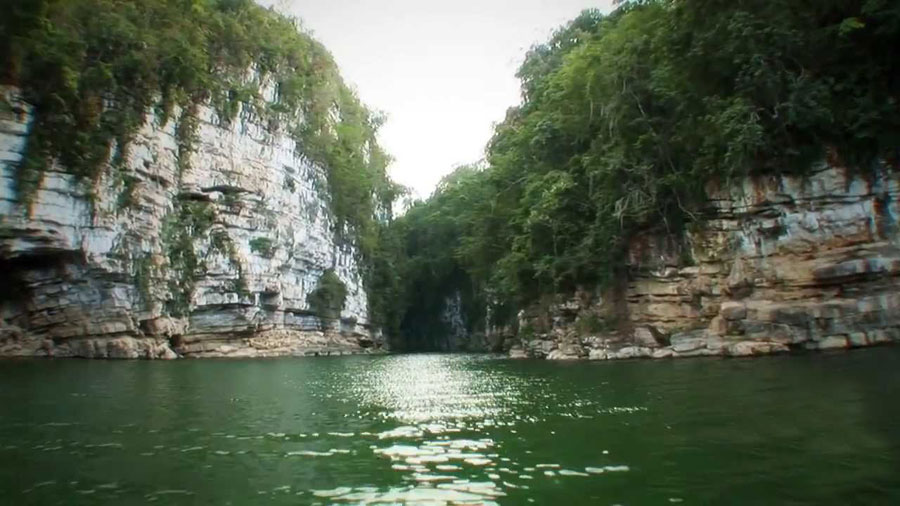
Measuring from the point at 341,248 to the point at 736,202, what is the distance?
31750 millimetres

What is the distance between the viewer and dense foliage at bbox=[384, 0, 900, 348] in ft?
65.2

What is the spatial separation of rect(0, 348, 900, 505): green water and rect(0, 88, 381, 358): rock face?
1507 centimetres

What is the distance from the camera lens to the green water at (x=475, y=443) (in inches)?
214

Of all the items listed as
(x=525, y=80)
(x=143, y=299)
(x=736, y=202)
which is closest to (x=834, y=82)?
(x=736, y=202)

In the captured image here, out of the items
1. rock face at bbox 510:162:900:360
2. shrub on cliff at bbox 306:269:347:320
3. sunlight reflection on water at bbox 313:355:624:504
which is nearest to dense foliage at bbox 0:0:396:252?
shrub on cliff at bbox 306:269:347:320

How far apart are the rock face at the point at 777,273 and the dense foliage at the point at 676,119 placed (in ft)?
2.83

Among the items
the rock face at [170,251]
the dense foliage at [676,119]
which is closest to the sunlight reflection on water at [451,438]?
the dense foliage at [676,119]

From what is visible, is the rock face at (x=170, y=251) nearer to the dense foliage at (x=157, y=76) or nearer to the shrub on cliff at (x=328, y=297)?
the shrub on cliff at (x=328, y=297)

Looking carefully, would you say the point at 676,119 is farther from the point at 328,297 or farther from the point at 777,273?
the point at 328,297

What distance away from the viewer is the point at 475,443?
25.4ft

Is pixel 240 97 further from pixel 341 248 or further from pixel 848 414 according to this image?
pixel 848 414

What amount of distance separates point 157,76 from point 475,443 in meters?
29.0

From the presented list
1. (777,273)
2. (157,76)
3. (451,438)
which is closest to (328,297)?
(157,76)

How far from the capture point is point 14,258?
85.9 ft
